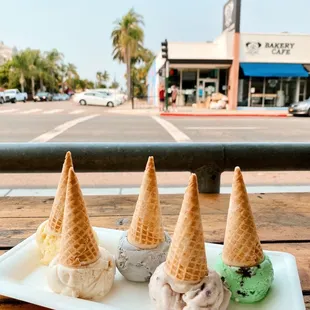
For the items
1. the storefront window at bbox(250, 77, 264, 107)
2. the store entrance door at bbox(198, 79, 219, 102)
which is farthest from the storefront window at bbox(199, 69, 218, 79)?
the storefront window at bbox(250, 77, 264, 107)

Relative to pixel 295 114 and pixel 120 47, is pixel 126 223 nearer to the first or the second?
pixel 295 114

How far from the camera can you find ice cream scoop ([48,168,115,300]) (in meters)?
0.94

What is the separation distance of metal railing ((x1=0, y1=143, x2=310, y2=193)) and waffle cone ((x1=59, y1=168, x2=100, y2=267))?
116 centimetres

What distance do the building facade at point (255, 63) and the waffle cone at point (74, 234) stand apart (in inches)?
844

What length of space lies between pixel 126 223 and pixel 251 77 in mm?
23142

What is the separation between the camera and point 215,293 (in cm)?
87

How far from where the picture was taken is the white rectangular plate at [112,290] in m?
0.89

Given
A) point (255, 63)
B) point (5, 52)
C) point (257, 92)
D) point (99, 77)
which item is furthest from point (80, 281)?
point (99, 77)

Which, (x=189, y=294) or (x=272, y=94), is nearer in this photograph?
(x=189, y=294)

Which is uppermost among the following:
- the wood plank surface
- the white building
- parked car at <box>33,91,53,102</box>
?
the white building

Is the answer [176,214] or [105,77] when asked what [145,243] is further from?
[105,77]

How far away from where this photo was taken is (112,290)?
1006 millimetres

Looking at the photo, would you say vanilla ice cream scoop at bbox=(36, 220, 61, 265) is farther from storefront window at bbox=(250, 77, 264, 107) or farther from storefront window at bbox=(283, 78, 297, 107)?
storefront window at bbox=(283, 78, 297, 107)

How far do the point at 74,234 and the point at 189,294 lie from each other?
0.34 m
